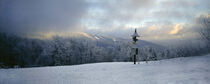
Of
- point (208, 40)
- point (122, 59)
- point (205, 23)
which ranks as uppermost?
point (205, 23)

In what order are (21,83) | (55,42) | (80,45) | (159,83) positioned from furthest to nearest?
(80,45)
(55,42)
(21,83)
(159,83)

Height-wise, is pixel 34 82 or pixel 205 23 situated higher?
pixel 205 23

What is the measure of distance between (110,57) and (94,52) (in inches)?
471

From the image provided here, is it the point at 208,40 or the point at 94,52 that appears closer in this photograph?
the point at 208,40

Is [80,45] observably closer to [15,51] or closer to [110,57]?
[110,57]

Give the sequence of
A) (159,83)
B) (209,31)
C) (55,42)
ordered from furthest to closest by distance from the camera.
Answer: (55,42), (209,31), (159,83)

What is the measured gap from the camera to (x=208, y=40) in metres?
13.6

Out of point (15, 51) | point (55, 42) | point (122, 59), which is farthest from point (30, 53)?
point (122, 59)

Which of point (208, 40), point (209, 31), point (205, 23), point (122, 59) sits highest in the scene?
point (205, 23)

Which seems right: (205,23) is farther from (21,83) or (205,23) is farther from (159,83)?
(21,83)

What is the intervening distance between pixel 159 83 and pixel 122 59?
184 feet

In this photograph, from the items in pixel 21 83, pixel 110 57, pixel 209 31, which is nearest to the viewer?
pixel 21 83

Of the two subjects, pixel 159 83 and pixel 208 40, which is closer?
pixel 159 83

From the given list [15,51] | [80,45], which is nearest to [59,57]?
[80,45]
